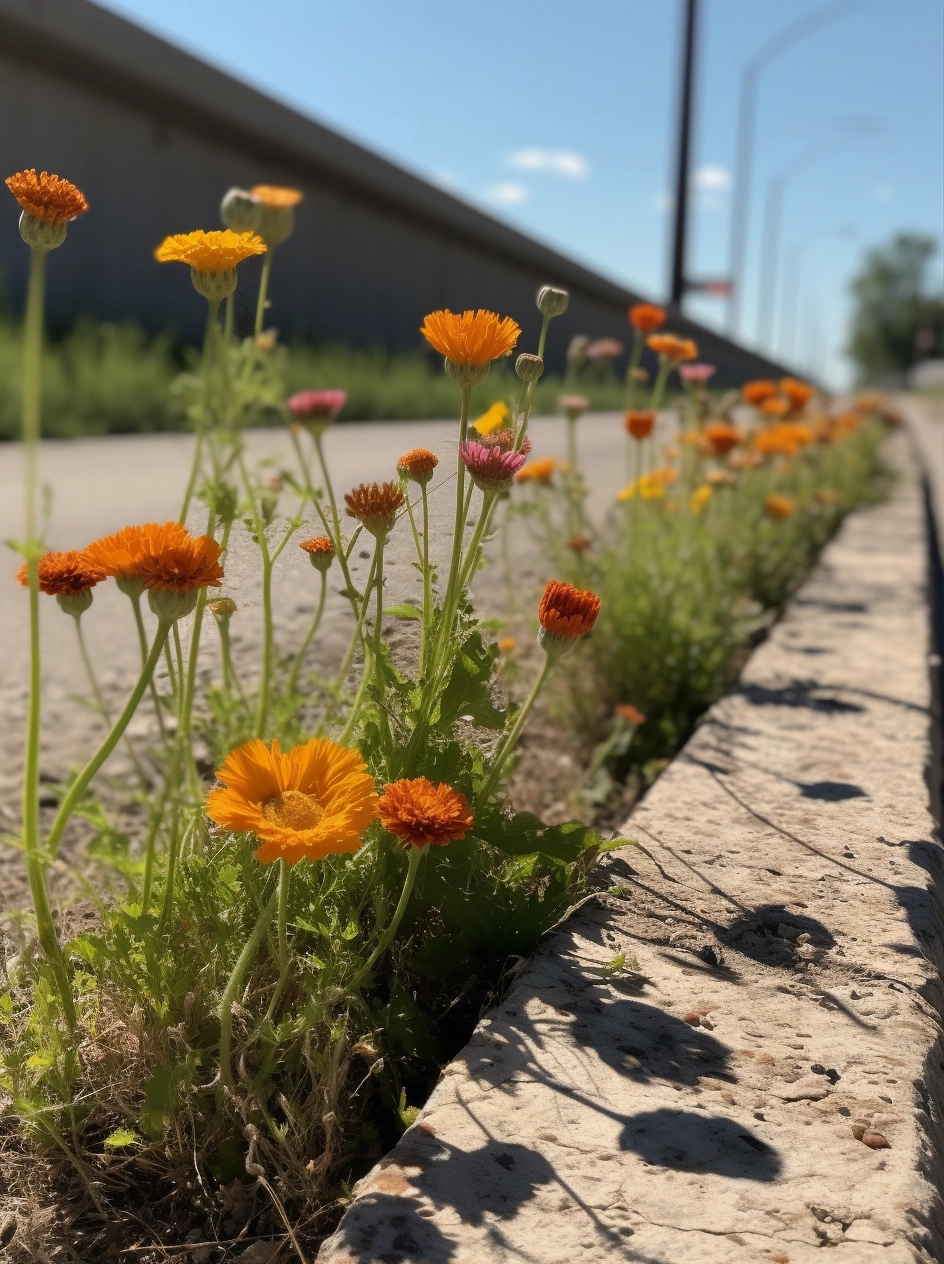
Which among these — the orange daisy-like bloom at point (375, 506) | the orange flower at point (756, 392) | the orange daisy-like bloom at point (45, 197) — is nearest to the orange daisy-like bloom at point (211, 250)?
the orange daisy-like bloom at point (45, 197)

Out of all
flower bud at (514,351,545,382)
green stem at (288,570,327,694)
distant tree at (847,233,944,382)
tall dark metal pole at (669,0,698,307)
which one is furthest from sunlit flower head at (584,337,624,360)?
distant tree at (847,233,944,382)

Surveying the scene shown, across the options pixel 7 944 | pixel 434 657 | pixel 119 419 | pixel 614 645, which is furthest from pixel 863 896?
pixel 119 419

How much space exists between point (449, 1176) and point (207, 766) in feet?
4.26

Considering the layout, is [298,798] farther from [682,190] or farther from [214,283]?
[682,190]

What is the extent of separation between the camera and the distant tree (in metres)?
94.3

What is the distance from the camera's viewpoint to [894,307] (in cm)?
9612

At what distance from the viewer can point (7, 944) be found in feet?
4.84

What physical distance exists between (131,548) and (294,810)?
282 mm

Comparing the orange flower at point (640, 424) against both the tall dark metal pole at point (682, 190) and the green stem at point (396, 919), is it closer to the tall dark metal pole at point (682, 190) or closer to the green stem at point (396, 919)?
the green stem at point (396, 919)

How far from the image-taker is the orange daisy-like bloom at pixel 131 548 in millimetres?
1099

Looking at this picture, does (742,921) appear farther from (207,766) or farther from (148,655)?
(207,766)

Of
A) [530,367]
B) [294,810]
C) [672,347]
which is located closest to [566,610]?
[530,367]

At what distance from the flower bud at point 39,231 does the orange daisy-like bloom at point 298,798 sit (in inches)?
19.2

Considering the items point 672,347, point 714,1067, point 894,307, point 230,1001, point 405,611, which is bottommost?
point 714,1067
